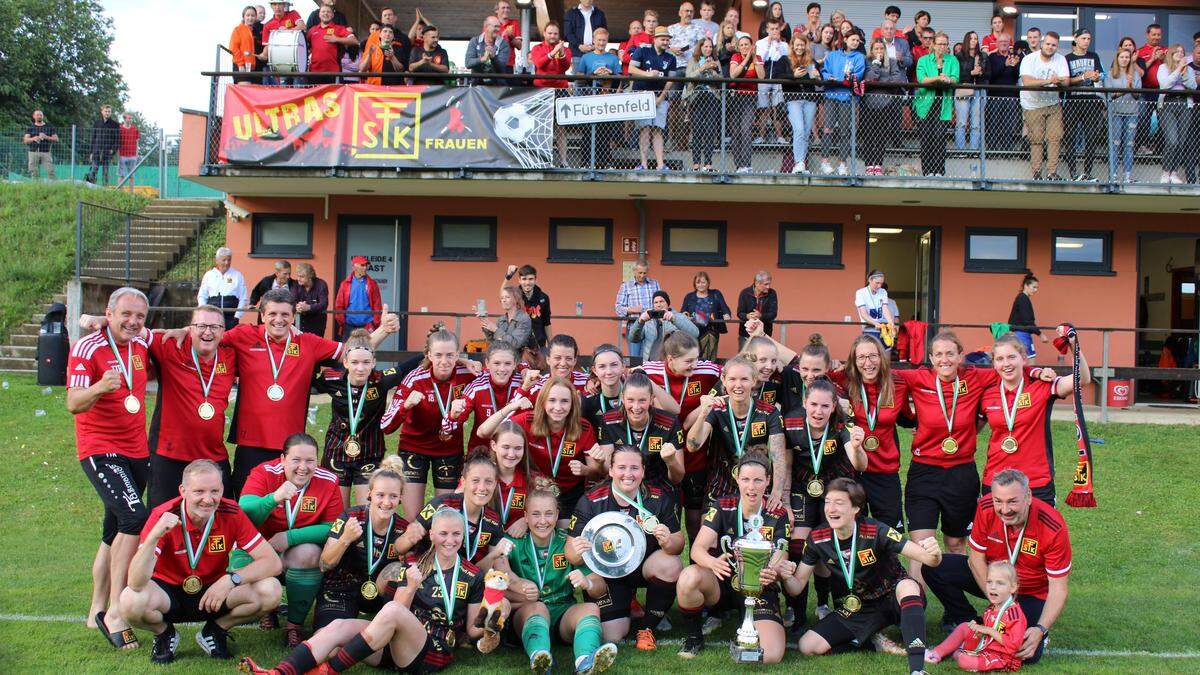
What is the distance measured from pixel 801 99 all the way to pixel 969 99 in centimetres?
247

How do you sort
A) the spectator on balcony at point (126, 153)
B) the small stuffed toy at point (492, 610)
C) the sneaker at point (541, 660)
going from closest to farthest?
the sneaker at point (541, 660) < the small stuffed toy at point (492, 610) < the spectator on balcony at point (126, 153)

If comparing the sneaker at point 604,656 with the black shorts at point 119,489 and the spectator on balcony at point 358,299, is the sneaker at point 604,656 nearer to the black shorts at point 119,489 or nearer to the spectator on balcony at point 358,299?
the black shorts at point 119,489

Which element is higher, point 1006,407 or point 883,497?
point 1006,407

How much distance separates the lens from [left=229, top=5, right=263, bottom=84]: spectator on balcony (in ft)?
46.5

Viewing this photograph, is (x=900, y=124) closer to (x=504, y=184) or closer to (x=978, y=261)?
(x=978, y=261)

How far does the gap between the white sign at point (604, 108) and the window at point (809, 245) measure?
11.7 feet

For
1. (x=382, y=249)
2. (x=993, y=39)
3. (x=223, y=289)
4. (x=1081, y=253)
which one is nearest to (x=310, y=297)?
(x=223, y=289)

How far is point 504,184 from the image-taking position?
14438mm

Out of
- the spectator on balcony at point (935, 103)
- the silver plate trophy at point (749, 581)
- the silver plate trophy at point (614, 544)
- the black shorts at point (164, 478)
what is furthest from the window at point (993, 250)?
the black shorts at point (164, 478)

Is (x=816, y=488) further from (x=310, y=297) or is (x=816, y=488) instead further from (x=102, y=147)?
(x=102, y=147)

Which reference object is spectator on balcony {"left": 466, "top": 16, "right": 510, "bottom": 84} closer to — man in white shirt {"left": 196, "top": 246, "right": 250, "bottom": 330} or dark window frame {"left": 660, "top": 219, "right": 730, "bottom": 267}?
dark window frame {"left": 660, "top": 219, "right": 730, "bottom": 267}

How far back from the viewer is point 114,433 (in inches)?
248

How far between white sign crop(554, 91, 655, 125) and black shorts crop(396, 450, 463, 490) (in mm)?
7385

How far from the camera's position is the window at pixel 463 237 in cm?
1602
